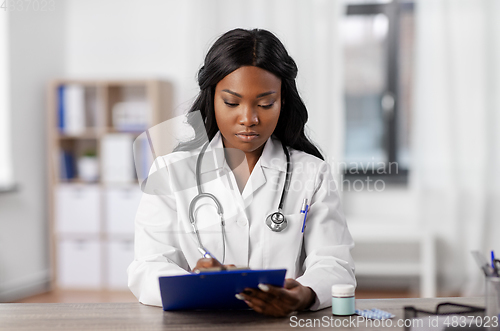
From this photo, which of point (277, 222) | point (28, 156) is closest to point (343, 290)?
point (277, 222)

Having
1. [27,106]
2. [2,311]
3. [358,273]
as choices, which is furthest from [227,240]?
[27,106]

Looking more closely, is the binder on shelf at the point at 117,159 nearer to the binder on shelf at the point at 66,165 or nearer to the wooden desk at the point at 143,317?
the binder on shelf at the point at 66,165

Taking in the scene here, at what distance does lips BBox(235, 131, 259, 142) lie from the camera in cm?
125

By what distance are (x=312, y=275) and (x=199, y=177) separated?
39 cm

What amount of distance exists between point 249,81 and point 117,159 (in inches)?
108

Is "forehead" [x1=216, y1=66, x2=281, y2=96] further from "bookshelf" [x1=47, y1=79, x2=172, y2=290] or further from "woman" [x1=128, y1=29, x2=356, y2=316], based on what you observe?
"bookshelf" [x1=47, y1=79, x2=172, y2=290]

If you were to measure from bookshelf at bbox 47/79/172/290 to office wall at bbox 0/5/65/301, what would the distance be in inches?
4.0

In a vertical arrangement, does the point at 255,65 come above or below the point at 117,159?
above

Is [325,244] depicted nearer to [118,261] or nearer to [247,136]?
[247,136]

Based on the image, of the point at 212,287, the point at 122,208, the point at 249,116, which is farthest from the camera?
the point at 122,208

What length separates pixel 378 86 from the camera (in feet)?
12.8

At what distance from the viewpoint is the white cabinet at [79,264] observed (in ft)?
12.4

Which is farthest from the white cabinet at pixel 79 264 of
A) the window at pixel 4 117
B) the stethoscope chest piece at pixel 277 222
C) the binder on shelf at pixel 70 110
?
the stethoscope chest piece at pixel 277 222

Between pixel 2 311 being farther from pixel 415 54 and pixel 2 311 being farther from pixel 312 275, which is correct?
pixel 415 54
